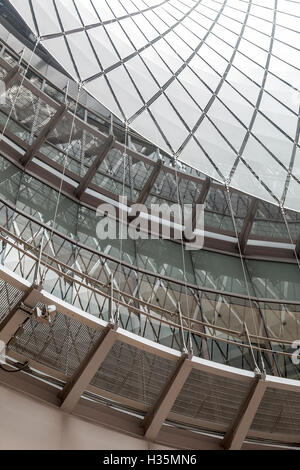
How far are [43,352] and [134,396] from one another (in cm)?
277

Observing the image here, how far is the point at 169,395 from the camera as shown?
39.8 feet

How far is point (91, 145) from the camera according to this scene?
23438 mm

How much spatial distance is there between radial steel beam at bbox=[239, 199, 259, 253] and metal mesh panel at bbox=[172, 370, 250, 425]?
40.6 ft

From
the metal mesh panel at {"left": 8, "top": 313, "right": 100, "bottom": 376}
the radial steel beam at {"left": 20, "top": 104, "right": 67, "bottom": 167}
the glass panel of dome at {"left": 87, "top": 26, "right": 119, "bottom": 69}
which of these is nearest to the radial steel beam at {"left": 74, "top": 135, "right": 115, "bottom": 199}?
the radial steel beam at {"left": 20, "top": 104, "right": 67, "bottom": 167}

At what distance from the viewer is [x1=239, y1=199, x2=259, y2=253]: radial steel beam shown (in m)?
24.4

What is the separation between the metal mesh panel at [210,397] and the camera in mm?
12812

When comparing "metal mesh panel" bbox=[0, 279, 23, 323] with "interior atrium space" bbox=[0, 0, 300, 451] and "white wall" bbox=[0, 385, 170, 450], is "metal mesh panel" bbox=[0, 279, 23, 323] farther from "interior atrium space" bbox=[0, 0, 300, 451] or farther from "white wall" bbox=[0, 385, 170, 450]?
"interior atrium space" bbox=[0, 0, 300, 451]

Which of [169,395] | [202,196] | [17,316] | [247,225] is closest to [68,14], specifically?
[202,196]

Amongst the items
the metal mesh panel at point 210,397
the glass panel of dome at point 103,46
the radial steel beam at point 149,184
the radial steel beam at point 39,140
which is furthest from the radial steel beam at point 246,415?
the glass panel of dome at point 103,46

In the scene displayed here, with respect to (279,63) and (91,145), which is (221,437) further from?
(279,63)

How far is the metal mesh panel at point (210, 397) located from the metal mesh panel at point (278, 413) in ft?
3.06

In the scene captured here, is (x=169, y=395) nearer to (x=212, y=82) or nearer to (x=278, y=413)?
(x=278, y=413)

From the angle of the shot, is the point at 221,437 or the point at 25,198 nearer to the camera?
the point at 221,437
